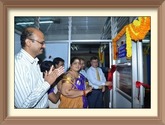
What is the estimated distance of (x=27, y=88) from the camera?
1595 millimetres

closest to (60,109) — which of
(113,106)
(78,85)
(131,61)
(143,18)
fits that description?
(78,85)

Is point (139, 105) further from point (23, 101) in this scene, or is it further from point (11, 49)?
point (11, 49)

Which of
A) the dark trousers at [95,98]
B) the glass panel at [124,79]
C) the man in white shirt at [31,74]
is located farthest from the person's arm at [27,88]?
the glass panel at [124,79]

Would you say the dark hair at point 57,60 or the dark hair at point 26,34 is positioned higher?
the dark hair at point 26,34

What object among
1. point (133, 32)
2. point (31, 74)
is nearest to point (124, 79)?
point (133, 32)

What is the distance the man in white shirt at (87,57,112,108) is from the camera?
1626 millimetres

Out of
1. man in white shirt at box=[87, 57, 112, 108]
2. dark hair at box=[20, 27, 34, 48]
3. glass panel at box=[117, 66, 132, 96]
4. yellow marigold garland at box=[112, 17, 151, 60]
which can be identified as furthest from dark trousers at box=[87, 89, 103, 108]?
dark hair at box=[20, 27, 34, 48]

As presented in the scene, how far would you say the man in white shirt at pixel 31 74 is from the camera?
158 centimetres

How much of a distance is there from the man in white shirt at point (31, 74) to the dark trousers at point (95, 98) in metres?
0.25

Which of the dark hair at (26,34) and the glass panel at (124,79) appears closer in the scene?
the dark hair at (26,34)

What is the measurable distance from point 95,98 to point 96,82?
11cm

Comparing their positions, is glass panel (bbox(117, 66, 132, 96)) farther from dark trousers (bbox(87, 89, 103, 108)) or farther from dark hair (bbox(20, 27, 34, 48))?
dark hair (bbox(20, 27, 34, 48))

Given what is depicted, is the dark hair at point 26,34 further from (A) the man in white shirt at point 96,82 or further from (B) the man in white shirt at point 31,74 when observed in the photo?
(A) the man in white shirt at point 96,82

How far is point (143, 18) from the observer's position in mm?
1572
